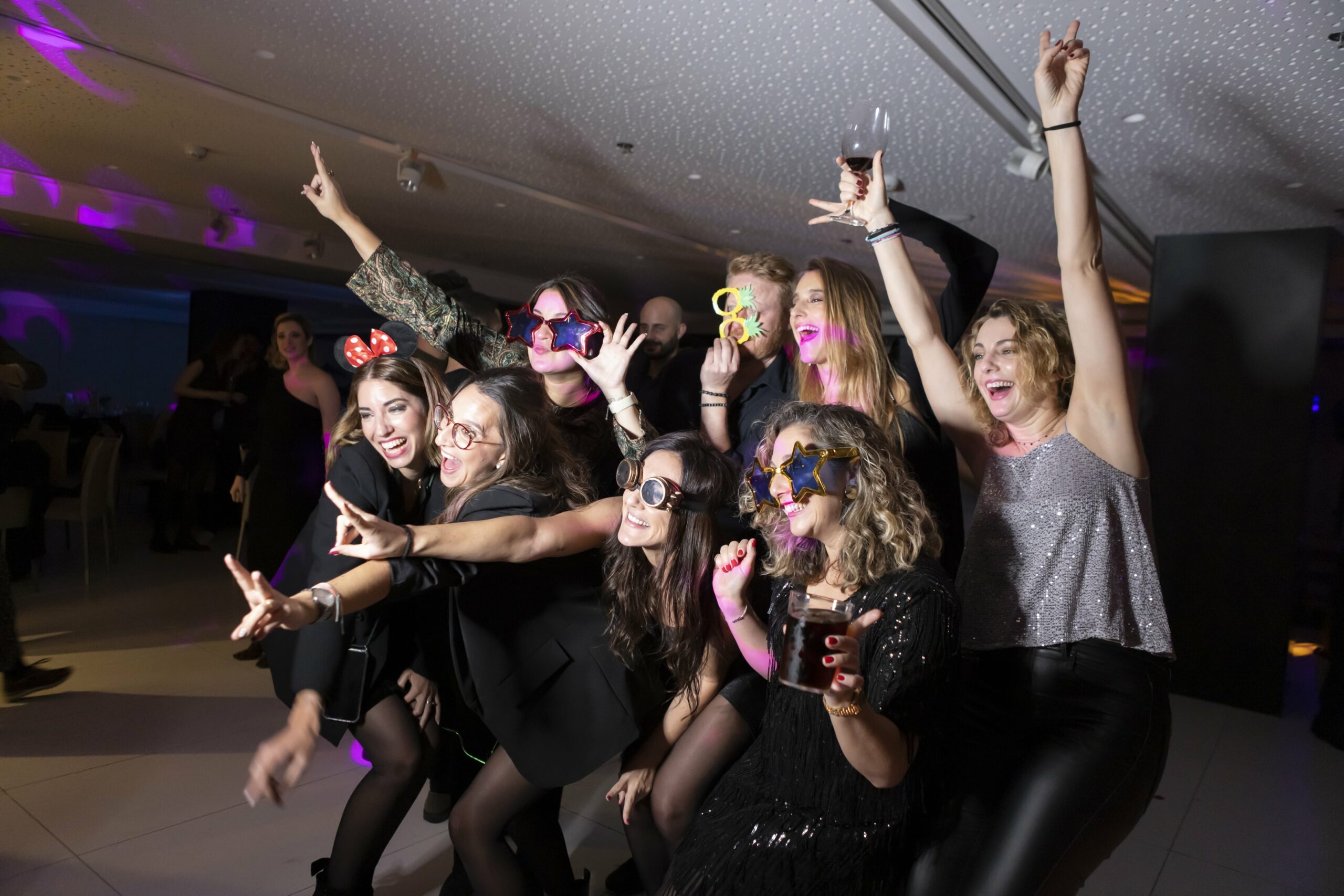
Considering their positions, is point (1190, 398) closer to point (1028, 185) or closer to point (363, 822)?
point (1028, 185)

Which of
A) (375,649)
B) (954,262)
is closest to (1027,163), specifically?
(954,262)

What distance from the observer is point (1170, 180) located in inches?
152

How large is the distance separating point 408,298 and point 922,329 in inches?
62.9

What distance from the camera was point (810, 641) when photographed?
120 cm

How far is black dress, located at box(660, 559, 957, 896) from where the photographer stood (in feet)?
4.84

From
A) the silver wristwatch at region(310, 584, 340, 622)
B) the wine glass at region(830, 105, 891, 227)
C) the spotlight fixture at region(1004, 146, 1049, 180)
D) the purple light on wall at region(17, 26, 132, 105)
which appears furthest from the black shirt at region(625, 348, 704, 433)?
the purple light on wall at region(17, 26, 132, 105)

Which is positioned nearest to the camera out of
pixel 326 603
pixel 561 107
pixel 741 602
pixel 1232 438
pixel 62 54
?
pixel 326 603

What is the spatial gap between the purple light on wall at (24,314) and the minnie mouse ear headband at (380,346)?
9.69 m

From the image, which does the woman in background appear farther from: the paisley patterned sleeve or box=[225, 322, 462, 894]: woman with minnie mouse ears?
box=[225, 322, 462, 894]: woman with minnie mouse ears

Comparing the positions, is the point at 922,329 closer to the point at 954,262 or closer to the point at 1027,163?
the point at 954,262

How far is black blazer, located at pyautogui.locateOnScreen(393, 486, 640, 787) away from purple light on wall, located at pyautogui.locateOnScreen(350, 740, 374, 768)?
5.09 feet

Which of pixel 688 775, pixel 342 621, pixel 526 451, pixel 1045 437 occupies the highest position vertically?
pixel 1045 437

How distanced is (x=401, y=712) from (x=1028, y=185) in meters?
3.79

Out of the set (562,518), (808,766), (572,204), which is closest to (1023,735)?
(808,766)
